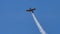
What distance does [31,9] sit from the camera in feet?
294

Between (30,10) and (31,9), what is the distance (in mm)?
→ 596

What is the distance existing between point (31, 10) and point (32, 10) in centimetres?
52

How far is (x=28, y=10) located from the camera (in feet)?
295

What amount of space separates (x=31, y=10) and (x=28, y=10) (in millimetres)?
1298

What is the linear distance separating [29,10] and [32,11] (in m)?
1.53

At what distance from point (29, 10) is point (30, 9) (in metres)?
0.60

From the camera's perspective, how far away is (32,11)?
89.1m

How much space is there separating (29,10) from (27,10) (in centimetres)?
84

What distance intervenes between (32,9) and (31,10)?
1.97 ft

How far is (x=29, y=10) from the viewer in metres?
89.9

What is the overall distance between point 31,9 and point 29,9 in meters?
0.95

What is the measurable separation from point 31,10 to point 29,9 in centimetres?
110

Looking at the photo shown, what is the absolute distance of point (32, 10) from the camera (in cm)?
8919

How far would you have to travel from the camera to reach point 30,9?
8994cm
